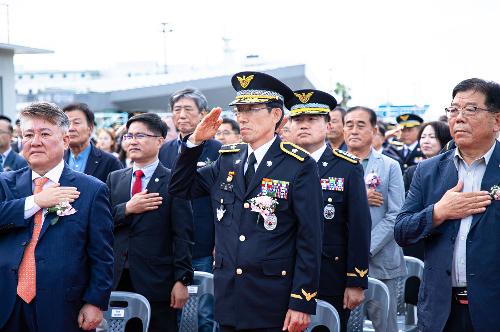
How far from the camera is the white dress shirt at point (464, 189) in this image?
3822 mm

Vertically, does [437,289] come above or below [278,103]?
below

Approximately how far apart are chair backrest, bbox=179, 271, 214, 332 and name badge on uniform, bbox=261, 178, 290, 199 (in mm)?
1595

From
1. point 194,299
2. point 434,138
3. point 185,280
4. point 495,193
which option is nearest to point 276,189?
point 495,193

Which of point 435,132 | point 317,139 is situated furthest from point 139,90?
point 317,139

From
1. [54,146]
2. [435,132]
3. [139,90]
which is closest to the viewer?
[54,146]

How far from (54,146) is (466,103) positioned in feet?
7.76

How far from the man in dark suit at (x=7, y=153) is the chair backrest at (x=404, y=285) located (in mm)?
5226

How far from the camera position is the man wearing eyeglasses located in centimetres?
371

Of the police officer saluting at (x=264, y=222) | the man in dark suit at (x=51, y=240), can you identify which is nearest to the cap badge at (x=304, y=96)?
the police officer saluting at (x=264, y=222)

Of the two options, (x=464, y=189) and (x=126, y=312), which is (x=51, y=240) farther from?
(x=464, y=189)

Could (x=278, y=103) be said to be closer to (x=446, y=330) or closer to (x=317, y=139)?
(x=317, y=139)

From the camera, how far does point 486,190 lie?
12.5 feet

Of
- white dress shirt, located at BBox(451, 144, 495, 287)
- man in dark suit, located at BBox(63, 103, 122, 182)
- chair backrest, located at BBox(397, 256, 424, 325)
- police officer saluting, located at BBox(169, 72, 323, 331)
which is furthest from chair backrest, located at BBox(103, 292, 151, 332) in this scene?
chair backrest, located at BBox(397, 256, 424, 325)

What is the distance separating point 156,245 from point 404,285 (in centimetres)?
235
